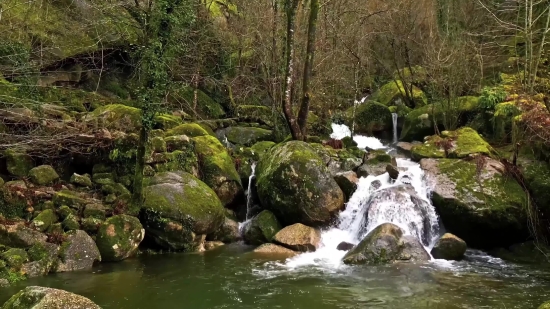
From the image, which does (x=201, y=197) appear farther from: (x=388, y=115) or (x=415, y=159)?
(x=388, y=115)

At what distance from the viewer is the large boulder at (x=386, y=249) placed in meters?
10.5

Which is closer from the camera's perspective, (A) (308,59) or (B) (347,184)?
(B) (347,184)

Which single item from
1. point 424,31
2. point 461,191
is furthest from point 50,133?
point 424,31

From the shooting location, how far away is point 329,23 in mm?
19969

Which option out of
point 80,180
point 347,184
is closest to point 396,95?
point 347,184

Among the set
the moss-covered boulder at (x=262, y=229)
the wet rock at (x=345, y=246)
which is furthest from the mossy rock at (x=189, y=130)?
the wet rock at (x=345, y=246)

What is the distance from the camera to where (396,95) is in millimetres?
23328

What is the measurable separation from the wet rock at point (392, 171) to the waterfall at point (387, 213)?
12 cm

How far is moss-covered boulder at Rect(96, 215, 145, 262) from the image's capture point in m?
10.1

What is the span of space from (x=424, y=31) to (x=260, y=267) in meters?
16.9

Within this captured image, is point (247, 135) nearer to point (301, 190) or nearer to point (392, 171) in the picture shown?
point (301, 190)

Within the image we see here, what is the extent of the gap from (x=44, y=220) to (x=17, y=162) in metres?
2.19

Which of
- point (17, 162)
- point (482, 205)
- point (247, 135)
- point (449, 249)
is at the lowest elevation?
point (449, 249)

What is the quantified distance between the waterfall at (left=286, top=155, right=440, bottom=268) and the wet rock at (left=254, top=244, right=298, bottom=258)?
1.30 feet
